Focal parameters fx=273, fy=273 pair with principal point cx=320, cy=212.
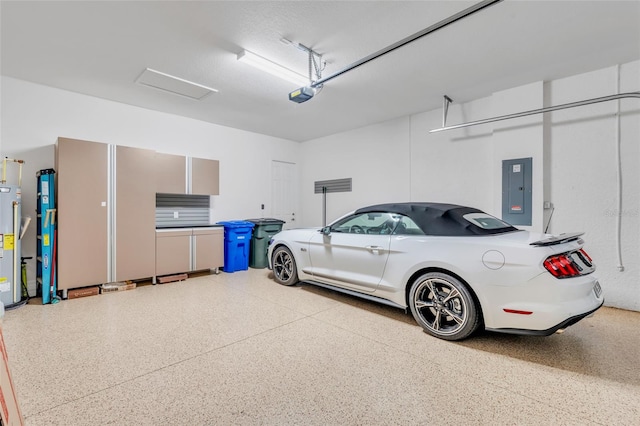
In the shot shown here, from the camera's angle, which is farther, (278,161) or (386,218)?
(278,161)

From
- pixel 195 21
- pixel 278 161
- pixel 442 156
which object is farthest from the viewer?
pixel 278 161

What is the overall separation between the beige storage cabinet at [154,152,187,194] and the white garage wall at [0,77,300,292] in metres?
0.56

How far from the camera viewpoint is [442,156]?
4.95 metres

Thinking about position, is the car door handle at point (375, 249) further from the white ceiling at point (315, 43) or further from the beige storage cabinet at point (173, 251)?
the beige storage cabinet at point (173, 251)

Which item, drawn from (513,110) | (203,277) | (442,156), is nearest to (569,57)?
(513,110)

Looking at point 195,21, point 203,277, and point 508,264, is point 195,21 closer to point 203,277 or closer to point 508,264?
point 508,264

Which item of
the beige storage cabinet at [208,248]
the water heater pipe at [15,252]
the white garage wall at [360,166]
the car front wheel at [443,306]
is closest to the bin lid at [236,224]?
the beige storage cabinet at [208,248]

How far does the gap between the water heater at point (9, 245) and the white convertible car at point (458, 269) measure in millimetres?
3804

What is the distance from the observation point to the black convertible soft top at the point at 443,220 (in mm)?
2713

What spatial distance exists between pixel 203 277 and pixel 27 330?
7.85ft

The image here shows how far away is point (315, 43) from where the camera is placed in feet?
9.78

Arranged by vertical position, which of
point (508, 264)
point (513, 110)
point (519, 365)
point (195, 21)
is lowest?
point (519, 365)

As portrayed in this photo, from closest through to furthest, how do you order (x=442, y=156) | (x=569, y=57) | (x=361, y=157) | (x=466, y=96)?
(x=569, y=57) < (x=466, y=96) < (x=442, y=156) < (x=361, y=157)

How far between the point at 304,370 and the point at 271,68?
333cm
